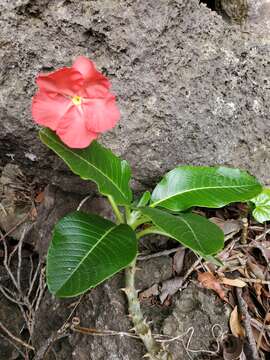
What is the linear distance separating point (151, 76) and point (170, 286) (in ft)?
2.64

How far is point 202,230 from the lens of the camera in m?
1.30

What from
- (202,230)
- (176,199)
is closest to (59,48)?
(176,199)

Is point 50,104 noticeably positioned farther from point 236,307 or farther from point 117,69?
point 236,307

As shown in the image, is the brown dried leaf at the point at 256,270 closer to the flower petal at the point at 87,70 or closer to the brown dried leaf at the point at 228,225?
the brown dried leaf at the point at 228,225

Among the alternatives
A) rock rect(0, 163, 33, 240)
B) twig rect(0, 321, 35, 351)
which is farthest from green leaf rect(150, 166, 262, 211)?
rock rect(0, 163, 33, 240)

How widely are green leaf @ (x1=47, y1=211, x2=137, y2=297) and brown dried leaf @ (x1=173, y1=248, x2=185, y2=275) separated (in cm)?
43

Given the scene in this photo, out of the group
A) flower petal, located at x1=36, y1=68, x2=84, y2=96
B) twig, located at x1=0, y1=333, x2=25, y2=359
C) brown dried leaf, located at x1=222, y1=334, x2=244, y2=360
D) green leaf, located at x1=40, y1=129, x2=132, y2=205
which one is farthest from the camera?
twig, located at x1=0, y1=333, x2=25, y2=359

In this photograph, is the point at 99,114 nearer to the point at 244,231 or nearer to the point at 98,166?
the point at 98,166

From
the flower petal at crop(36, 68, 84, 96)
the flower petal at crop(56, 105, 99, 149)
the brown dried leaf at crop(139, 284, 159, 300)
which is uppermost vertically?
the flower petal at crop(36, 68, 84, 96)

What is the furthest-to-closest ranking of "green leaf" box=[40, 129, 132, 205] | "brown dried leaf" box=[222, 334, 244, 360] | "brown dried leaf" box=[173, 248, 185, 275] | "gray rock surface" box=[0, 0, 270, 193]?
"brown dried leaf" box=[173, 248, 185, 275] → "brown dried leaf" box=[222, 334, 244, 360] → "gray rock surface" box=[0, 0, 270, 193] → "green leaf" box=[40, 129, 132, 205]

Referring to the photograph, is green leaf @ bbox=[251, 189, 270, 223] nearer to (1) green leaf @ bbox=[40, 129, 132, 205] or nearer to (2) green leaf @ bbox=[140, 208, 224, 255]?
(2) green leaf @ bbox=[140, 208, 224, 255]

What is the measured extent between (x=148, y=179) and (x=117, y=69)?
44 centimetres

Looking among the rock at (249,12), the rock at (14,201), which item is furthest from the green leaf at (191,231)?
the rock at (14,201)

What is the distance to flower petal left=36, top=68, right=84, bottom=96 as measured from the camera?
3.75 ft
